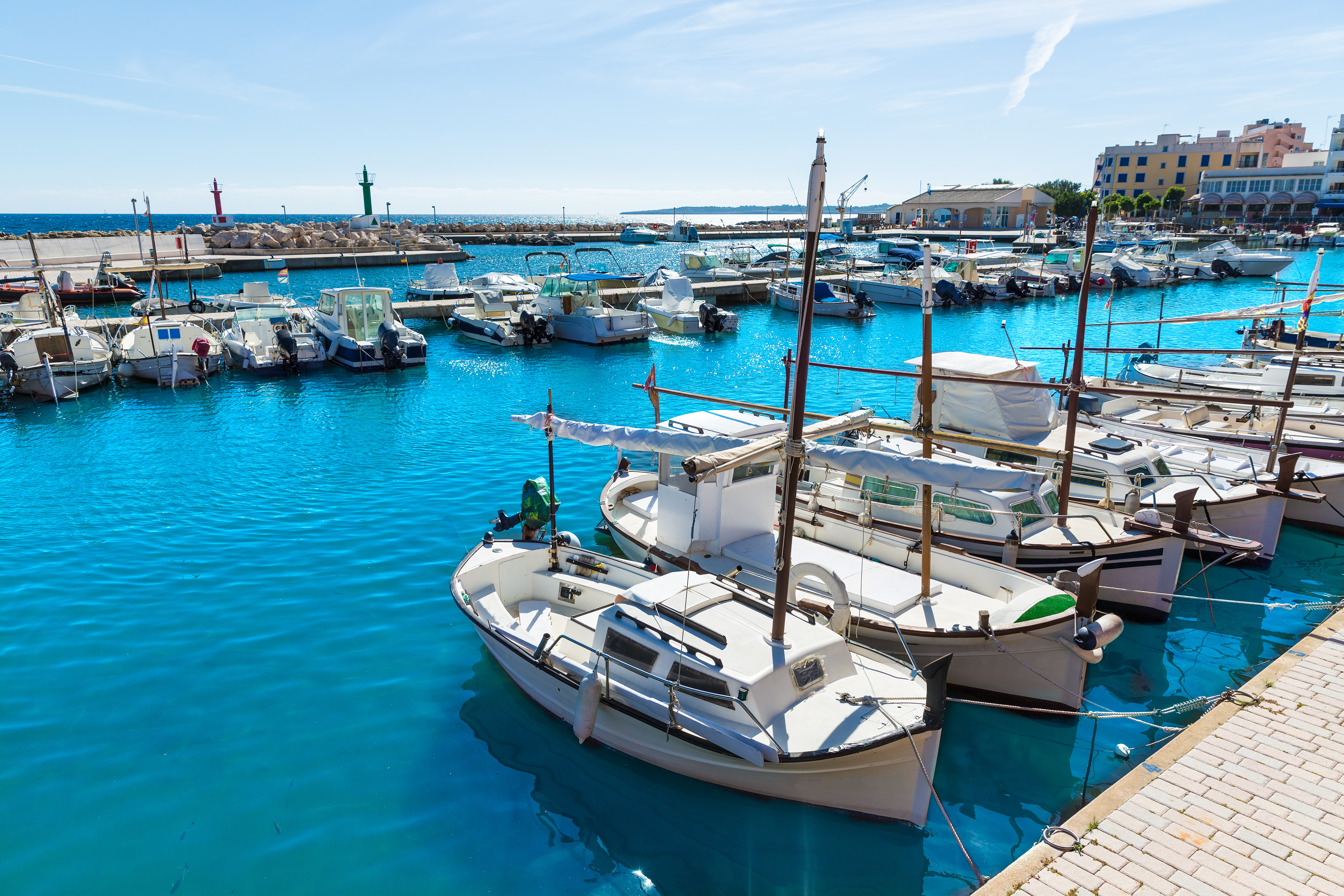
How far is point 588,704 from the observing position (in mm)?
10102

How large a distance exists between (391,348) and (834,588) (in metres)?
30.4

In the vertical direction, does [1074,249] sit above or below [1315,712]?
above

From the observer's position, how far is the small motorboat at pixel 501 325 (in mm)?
43469

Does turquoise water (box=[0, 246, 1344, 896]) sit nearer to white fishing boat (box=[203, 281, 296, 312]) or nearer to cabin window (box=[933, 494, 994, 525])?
cabin window (box=[933, 494, 994, 525])

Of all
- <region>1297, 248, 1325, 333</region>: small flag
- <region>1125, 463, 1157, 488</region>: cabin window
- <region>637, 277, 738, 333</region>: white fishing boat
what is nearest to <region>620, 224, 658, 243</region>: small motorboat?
<region>637, 277, 738, 333</region>: white fishing boat

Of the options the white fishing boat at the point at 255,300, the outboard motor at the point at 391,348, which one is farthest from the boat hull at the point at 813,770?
the white fishing boat at the point at 255,300

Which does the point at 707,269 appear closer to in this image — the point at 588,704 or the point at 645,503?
the point at 645,503

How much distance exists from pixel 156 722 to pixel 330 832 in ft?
13.1

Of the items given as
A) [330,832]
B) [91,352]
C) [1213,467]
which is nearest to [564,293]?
[91,352]

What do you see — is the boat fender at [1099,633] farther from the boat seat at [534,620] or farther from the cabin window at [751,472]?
the boat seat at [534,620]

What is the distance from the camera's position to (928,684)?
9.34 meters

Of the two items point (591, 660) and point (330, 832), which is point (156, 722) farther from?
point (591, 660)

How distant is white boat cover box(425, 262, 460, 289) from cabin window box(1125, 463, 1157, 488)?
1937 inches

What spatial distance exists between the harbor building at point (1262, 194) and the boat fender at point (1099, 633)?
125100 mm
